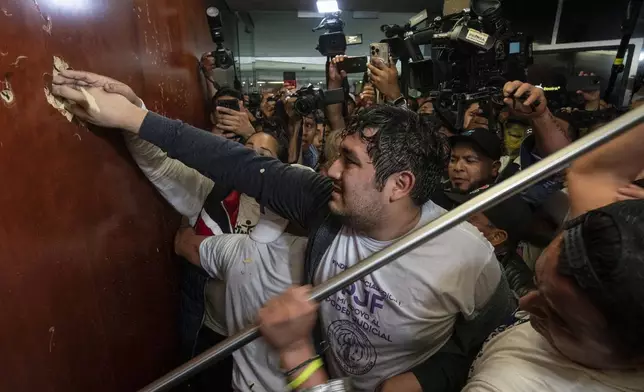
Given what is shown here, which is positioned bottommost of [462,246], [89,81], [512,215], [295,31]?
[512,215]

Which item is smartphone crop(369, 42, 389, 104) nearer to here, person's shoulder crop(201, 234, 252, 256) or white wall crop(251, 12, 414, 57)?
person's shoulder crop(201, 234, 252, 256)

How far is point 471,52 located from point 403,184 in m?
0.99

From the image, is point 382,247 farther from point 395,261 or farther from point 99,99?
point 99,99

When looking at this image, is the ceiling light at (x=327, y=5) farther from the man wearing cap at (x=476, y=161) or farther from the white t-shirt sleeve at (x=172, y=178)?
the white t-shirt sleeve at (x=172, y=178)

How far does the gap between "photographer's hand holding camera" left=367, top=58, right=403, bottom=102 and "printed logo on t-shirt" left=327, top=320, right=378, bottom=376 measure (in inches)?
41.3

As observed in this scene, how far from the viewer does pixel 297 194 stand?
3.58 ft

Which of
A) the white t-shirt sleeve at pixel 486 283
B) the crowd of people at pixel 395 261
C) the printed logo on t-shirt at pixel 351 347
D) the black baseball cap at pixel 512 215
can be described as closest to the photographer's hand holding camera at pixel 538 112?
the crowd of people at pixel 395 261

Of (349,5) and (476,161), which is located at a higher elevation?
(349,5)

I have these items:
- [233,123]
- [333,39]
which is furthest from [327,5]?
[233,123]

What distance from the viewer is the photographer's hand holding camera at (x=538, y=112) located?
1.34 metres

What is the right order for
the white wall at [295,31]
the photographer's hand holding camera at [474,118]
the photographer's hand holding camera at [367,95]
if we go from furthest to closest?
1. the white wall at [295,31]
2. the photographer's hand holding camera at [367,95]
3. the photographer's hand holding camera at [474,118]

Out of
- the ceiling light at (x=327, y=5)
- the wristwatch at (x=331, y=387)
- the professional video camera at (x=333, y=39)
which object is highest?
the ceiling light at (x=327, y=5)

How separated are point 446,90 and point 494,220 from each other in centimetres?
81

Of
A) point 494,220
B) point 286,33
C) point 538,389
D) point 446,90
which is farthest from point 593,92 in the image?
point 286,33
